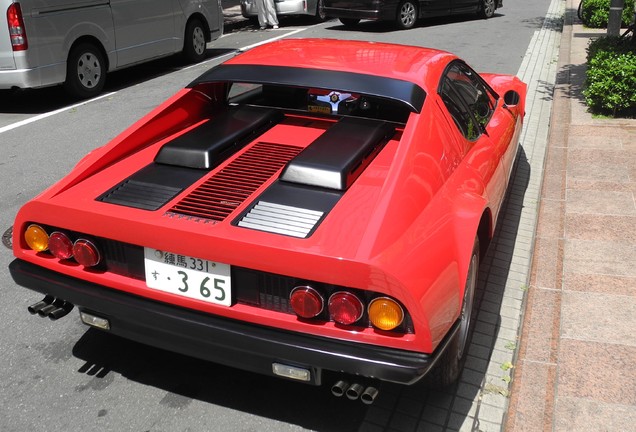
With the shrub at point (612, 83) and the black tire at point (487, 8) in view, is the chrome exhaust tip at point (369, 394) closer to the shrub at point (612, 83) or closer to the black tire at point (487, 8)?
the shrub at point (612, 83)

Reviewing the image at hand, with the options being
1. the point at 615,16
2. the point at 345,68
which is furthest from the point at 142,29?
the point at 345,68

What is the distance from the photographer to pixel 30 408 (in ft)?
10.9

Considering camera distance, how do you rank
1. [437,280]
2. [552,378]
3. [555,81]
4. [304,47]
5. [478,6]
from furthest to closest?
[478,6], [555,81], [304,47], [552,378], [437,280]

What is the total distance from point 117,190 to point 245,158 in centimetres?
69

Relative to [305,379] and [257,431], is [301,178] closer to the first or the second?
[305,379]

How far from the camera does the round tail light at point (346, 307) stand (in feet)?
8.93

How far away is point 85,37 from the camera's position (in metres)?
9.65

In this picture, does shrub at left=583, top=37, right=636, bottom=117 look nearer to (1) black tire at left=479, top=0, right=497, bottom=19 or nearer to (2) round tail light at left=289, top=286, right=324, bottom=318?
(2) round tail light at left=289, top=286, right=324, bottom=318

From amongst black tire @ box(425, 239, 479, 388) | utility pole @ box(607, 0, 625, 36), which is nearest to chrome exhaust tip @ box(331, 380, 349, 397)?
black tire @ box(425, 239, 479, 388)


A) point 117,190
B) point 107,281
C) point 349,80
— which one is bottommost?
point 107,281

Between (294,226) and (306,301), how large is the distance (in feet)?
1.16

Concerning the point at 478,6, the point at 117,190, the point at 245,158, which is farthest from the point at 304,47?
the point at 478,6

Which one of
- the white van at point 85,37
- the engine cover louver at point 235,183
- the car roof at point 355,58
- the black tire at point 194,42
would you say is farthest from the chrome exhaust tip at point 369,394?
the black tire at point 194,42

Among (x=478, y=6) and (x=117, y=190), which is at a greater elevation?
(x=117, y=190)
